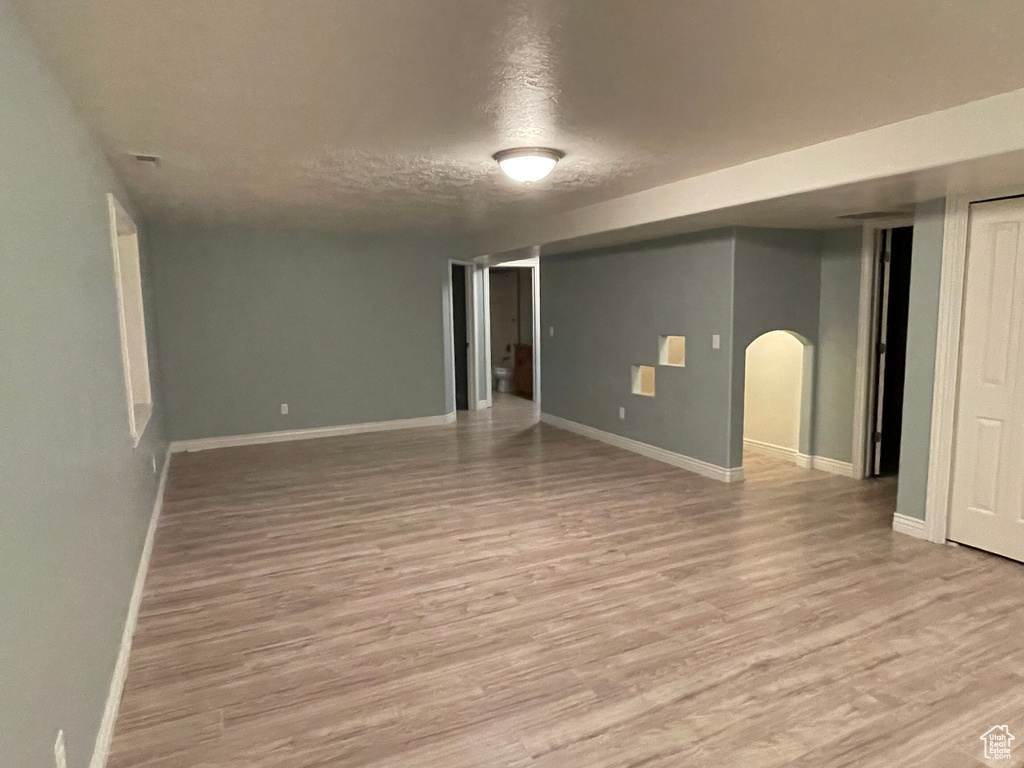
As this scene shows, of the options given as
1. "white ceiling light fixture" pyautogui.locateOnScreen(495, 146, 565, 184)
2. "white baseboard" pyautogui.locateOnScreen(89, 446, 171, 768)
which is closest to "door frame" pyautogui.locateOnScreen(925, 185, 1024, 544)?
"white ceiling light fixture" pyautogui.locateOnScreen(495, 146, 565, 184)

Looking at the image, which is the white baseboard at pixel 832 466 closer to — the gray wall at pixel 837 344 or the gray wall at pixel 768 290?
the gray wall at pixel 837 344

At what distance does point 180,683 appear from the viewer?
2.59 m

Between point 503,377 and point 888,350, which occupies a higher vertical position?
point 888,350

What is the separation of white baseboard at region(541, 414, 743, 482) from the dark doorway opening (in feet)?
5.60

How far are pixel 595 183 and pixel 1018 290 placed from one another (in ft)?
8.40

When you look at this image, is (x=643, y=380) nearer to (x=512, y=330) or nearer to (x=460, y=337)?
(x=460, y=337)

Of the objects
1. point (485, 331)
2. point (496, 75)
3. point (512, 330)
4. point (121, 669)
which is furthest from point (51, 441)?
point (512, 330)

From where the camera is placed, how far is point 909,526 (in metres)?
4.11

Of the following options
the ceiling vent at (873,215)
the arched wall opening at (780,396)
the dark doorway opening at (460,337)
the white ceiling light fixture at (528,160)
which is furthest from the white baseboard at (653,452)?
the white ceiling light fixture at (528,160)

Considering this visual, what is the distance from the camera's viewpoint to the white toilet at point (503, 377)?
35.8 ft

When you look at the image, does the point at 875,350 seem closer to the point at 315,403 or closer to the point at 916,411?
the point at 916,411

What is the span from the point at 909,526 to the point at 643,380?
2.87 metres

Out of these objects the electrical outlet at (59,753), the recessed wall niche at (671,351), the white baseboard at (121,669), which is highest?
the recessed wall niche at (671,351)

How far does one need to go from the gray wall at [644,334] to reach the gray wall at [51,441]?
4336 mm
